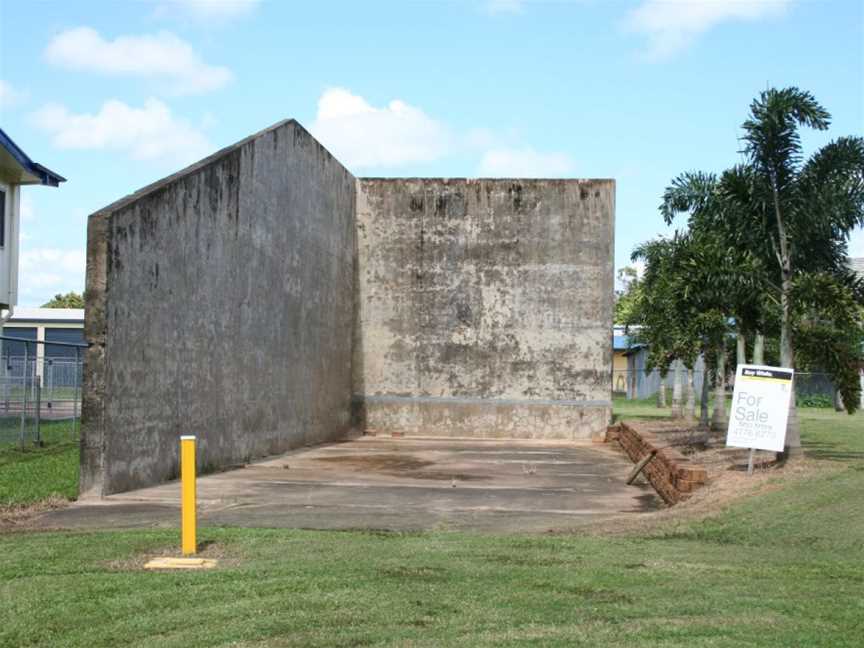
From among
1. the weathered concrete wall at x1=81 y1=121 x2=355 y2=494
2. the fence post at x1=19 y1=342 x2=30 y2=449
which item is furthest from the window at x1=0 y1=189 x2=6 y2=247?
the weathered concrete wall at x1=81 y1=121 x2=355 y2=494

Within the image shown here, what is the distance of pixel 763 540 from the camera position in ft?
31.4

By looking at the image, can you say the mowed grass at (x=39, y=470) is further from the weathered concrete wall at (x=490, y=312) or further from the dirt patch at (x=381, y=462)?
the weathered concrete wall at (x=490, y=312)

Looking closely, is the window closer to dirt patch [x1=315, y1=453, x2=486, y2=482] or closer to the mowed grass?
the mowed grass

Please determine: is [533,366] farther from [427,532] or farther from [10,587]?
[10,587]

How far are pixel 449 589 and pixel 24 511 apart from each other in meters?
6.43

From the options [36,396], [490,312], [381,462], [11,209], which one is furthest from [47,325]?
[381,462]

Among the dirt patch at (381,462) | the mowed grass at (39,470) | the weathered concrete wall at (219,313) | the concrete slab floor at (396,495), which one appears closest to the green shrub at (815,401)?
the weathered concrete wall at (219,313)

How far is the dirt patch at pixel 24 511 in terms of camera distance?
1059cm

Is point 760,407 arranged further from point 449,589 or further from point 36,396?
point 36,396

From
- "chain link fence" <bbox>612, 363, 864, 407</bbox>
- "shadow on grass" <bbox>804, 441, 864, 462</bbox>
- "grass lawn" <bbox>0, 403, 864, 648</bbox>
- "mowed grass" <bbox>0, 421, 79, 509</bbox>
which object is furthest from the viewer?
"chain link fence" <bbox>612, 363, 864, 407</bbox>

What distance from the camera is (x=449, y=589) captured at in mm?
7164

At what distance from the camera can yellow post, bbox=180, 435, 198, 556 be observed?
334 inches

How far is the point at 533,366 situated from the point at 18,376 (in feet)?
42.3

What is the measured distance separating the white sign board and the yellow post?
781 cm
